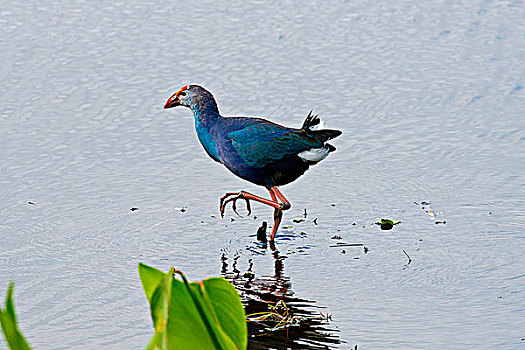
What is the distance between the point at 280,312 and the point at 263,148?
48.1 inches

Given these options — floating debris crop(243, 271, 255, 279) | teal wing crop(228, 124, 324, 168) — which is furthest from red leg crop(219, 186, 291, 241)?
floating debris crop(243, 271, 255, 279)

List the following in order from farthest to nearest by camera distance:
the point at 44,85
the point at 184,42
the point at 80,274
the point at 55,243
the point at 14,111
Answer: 1. the point at 184,42
2. the point at 44,85
3. the point at 14,111
4. the point at 55,243
5. the point at 80,274

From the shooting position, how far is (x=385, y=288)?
184 inches

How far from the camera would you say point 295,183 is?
6500mm

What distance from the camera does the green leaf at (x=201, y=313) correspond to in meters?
1.48

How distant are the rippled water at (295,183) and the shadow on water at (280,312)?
24 mm

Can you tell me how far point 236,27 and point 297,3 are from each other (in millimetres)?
1065

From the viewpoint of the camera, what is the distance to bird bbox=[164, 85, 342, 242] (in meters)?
5.30

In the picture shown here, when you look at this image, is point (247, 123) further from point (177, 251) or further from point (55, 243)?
point (55, 243)

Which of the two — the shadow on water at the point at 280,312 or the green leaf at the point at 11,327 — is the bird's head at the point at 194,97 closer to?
the shadow on water at the point at 280,312

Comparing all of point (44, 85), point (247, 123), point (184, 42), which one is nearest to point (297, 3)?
point (184, 42)

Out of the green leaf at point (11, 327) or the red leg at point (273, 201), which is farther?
the red leg at point (273, 201)

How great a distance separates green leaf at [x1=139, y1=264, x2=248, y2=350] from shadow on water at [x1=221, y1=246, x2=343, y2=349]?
2.48 meters

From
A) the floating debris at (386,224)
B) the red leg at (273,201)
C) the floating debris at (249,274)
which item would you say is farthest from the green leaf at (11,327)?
the floating debris at (386,224)
